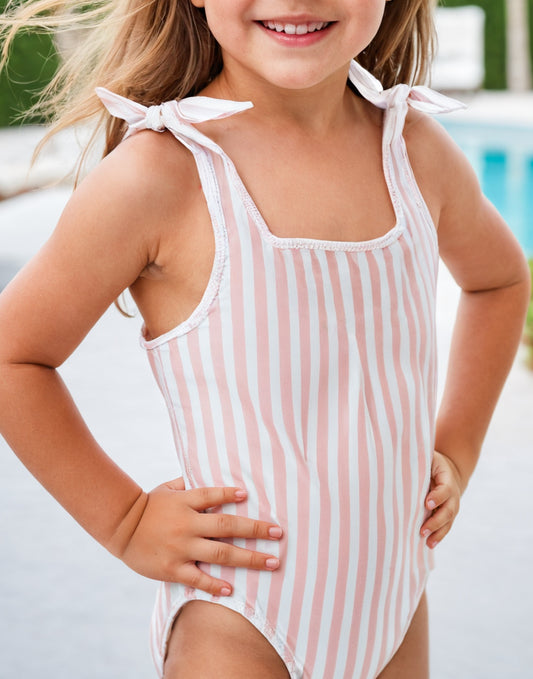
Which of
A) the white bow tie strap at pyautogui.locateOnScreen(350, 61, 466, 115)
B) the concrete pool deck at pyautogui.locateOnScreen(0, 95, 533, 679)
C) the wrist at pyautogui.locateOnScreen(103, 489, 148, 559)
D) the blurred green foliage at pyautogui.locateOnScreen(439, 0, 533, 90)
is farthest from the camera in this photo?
the blurred green foliage at pyautogui.locateOnScreen(439, 0, 533, 90)

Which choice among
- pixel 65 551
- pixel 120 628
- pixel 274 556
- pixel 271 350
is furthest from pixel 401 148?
pixel 65 551

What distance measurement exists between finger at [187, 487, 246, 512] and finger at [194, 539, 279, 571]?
1.7 inches

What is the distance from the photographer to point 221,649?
104cm

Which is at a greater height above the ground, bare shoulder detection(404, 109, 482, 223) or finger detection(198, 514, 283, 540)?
bare shoulder detection(404, 109, 482, 223)

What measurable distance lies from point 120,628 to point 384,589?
4.35 feet

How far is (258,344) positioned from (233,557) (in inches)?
9.3

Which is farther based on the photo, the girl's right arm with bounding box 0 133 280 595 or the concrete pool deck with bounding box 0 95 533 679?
the concrete pool deck with bounding box 0 95 533 679

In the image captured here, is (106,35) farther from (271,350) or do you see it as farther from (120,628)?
(120,628)

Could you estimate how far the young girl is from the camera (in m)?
1.03

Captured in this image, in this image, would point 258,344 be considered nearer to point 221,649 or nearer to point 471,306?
point 221,649

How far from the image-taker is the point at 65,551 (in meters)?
2.65

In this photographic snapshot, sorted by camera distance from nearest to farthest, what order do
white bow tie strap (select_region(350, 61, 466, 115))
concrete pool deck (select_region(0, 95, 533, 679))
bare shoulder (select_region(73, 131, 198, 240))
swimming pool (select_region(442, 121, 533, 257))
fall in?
bare shoulder (select_region(73, 131, 198, 240))
white bow tie strap (select_region(350, 61, 466, 115))
concrete pool deck (select_region(0, 95, 533, 679))
swimming pool (select_region(442, 121, 533, 257))

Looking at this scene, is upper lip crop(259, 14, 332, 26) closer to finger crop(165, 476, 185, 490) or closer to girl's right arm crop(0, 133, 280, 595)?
girl's right arm crop(0, 133, 280, 595)

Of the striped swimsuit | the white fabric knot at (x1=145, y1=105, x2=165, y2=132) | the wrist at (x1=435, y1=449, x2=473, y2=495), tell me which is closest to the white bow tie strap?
the striped swimsuit
